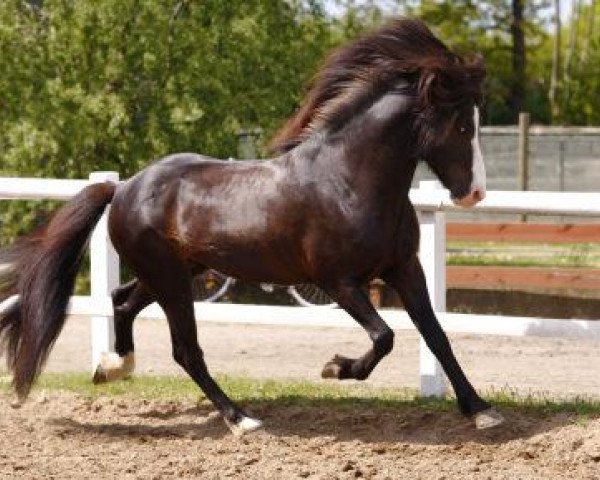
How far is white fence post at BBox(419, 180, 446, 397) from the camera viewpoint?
8734 mm

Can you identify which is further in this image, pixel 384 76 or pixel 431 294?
pixel 431 294

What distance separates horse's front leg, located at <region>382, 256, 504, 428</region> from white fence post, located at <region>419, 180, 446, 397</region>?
1.01m

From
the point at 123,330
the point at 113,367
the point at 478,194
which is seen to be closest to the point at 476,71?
the point at 478,194

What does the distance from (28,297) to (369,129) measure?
2198 millimetres

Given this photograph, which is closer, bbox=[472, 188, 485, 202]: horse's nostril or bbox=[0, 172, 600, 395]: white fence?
bbox=[472, 188, 485, 202]: horse's nostril

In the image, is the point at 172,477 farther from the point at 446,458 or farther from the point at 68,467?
the point at 446,458

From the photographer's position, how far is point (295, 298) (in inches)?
686

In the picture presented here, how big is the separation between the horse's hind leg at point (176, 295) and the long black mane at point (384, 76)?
2.82 ft

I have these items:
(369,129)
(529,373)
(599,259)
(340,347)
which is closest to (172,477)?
(369,129)

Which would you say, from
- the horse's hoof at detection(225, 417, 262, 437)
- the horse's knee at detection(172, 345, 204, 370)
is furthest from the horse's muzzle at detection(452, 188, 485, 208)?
the horse's knee at detection(172, 345, 204, 370)

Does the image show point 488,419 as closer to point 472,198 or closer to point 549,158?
point 472,198

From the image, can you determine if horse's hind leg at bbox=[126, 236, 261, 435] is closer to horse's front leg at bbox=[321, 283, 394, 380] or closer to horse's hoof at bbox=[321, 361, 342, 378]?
horse's hoof at bbox=[321, 361, 342, 378]

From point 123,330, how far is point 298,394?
3.52 ft

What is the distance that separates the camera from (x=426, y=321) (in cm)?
771
